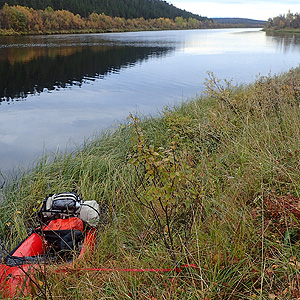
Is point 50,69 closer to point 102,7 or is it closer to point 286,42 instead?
point 286,42

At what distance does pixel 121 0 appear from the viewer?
12875 centimetres

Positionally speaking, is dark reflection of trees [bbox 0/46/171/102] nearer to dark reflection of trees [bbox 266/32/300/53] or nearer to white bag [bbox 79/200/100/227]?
white bag [bbox 79/200/100/227]

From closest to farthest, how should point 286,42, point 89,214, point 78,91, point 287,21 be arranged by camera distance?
1. point 89,214
2. point 78,91
3. point 286,42
4. point 287,21

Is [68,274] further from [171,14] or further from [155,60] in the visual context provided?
[171,14]

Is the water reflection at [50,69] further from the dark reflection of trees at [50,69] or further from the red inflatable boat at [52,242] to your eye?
the red inflatable boat at [52,242]

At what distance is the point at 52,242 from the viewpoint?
3.52 metres

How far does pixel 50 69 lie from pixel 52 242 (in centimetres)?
2002

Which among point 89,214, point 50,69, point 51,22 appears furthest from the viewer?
point 51,22

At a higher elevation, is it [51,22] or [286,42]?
[51,22]

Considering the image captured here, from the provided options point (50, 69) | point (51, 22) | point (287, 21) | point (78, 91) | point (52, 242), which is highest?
point (287, 21)

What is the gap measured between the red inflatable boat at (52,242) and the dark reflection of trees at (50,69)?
11.8 meters

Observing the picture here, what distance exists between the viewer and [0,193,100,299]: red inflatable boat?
270 cm

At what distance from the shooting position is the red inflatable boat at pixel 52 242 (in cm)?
270

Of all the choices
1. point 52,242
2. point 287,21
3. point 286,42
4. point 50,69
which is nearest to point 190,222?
point 52,242
